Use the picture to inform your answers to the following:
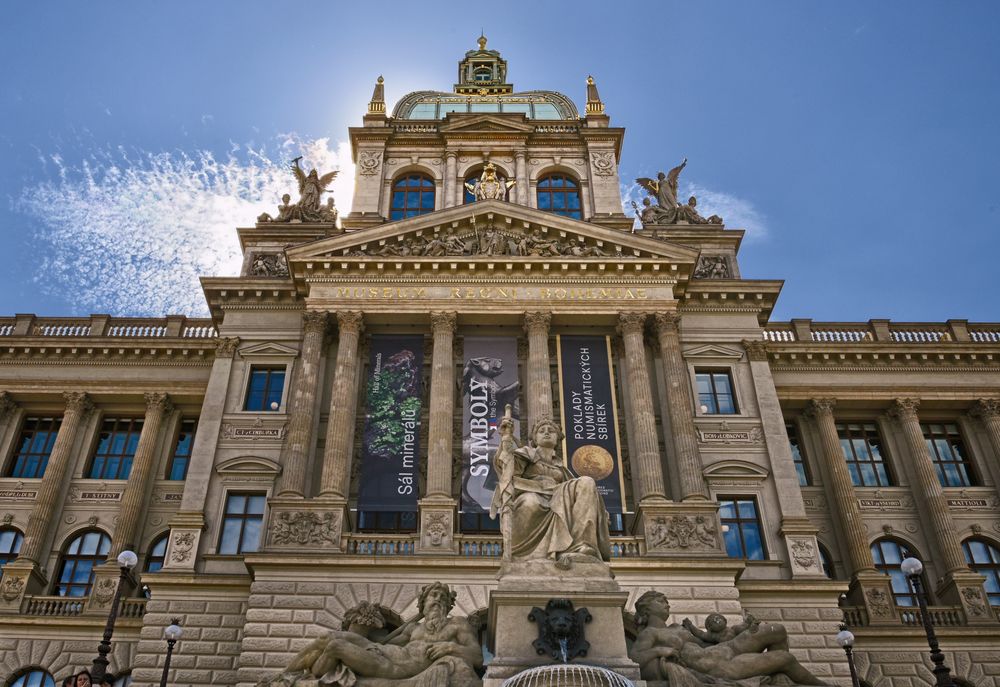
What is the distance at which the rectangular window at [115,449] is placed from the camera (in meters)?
32.4

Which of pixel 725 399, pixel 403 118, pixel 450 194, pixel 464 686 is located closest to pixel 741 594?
pixel 725 399

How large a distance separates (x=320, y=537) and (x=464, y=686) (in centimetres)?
1538

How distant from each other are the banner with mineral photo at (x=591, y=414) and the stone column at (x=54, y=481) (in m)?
17.4

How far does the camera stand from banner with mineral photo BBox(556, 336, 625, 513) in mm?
26094

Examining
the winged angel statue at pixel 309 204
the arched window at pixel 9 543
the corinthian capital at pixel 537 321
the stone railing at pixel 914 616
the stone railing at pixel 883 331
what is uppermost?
the winged angel statue at pixel 309 204

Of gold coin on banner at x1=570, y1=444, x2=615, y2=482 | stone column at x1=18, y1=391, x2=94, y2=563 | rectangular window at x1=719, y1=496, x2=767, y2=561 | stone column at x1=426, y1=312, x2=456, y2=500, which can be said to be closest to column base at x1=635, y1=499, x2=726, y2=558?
gold coin on banner at x1=570, y1=444, x2=615, y2=482

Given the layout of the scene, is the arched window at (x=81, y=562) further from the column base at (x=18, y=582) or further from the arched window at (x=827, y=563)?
the arched window at (x=827, y=563)

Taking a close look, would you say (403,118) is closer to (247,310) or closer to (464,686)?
(247,310)

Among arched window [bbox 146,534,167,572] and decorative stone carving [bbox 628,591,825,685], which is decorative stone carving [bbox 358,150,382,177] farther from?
decorative stone carving [bbox 628,591,825,685]

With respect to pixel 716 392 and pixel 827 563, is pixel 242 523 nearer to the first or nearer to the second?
pixel 716 392

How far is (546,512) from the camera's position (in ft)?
35.7

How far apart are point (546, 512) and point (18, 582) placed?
24335mm

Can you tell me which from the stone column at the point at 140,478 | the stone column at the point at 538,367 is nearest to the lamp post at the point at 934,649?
the stone column at the point at 538,367

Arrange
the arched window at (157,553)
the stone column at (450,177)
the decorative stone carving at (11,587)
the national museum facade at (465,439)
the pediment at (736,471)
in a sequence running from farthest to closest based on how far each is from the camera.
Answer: the stone column at (450,177) → the arched window at (157,553) → the decorative stone carving at (11,587) → the pediment at (736,471) → the national museum facade at (465,439)
